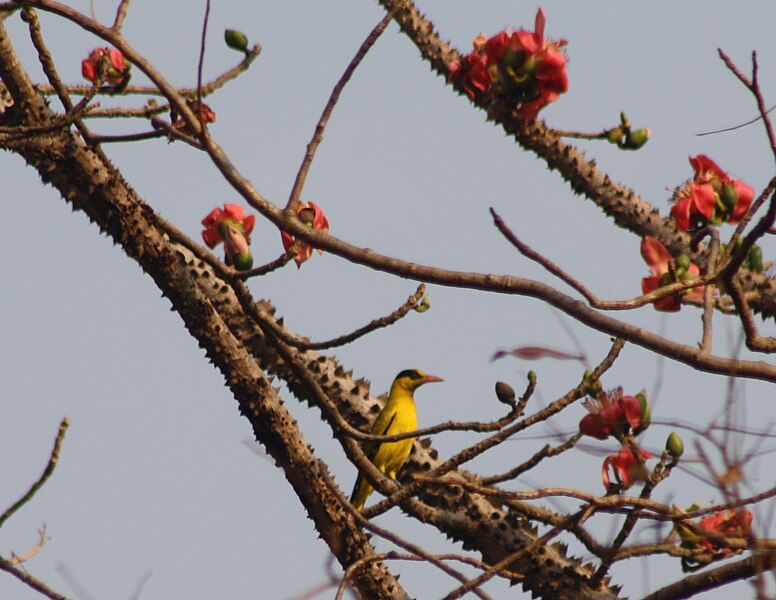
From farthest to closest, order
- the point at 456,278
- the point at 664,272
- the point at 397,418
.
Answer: the point at 397,418
the point at 664,272
the point at 456,278

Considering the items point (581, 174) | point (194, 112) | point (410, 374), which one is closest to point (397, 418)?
point (410, 374)

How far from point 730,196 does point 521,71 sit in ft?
3.12

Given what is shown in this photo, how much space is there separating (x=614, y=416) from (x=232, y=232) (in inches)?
58.5

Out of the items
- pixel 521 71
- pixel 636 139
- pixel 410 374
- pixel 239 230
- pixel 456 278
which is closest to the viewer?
pixel 456 278

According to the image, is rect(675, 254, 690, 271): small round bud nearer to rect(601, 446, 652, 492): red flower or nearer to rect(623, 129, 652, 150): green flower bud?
rect(601, 446, 652, 492): red flower

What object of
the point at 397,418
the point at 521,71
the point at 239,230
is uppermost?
the point at 397,418

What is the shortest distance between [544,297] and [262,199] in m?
0.72

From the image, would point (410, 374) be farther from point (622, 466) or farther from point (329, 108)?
point (329, 108)

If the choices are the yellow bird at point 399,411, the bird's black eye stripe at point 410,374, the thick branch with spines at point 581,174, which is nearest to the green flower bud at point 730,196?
the thick branch with spines at point 581,174

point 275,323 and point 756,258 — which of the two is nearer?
point 275,323

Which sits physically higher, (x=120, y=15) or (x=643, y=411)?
(x=120, y=15)

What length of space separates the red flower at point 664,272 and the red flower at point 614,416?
461 mm

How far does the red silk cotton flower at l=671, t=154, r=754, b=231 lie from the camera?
4176 millimetres

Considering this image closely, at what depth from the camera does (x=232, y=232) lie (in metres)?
4.00
